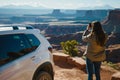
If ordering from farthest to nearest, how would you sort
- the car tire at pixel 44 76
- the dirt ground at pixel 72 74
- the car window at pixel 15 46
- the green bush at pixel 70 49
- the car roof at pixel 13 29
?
the green bush at pixel 70 49 → the dirt ground at pixel 72 74 → the car tire at pixel 44 76 → the car roof at pixel 13 29 → the car window at pixel 15 46

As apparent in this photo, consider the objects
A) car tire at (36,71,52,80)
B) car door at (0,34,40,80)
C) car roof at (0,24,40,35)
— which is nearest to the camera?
car door at (0,34,40,80)

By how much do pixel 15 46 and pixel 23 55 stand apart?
23cm

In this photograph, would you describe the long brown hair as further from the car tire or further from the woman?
the car tire

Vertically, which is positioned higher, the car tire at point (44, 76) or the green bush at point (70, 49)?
the car tire at point (44, 76)

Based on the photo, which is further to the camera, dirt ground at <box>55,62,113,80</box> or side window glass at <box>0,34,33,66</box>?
dirt ground at <box>55,62,113,80</box>

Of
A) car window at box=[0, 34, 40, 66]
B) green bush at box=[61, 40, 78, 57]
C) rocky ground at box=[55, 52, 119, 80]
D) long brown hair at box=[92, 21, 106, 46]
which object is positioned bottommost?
green bush at box=[61, 40, 78, 57]

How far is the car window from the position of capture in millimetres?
4175

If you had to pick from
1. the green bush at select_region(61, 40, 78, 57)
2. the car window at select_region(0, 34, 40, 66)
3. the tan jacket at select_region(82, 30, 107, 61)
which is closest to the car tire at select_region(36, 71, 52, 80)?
the car window at select_region(0, 34, 40, 66)

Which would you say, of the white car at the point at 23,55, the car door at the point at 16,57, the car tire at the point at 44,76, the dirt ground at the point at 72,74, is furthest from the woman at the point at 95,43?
the dirt ground at the point at 72,74

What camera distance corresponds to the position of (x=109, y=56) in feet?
173

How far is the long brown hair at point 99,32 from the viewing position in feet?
19.9

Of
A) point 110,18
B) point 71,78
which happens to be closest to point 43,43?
point 71,78

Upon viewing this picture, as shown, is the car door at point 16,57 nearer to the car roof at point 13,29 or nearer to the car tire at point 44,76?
the car roof at point 13,29

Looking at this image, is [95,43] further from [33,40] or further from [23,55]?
[23,55]
